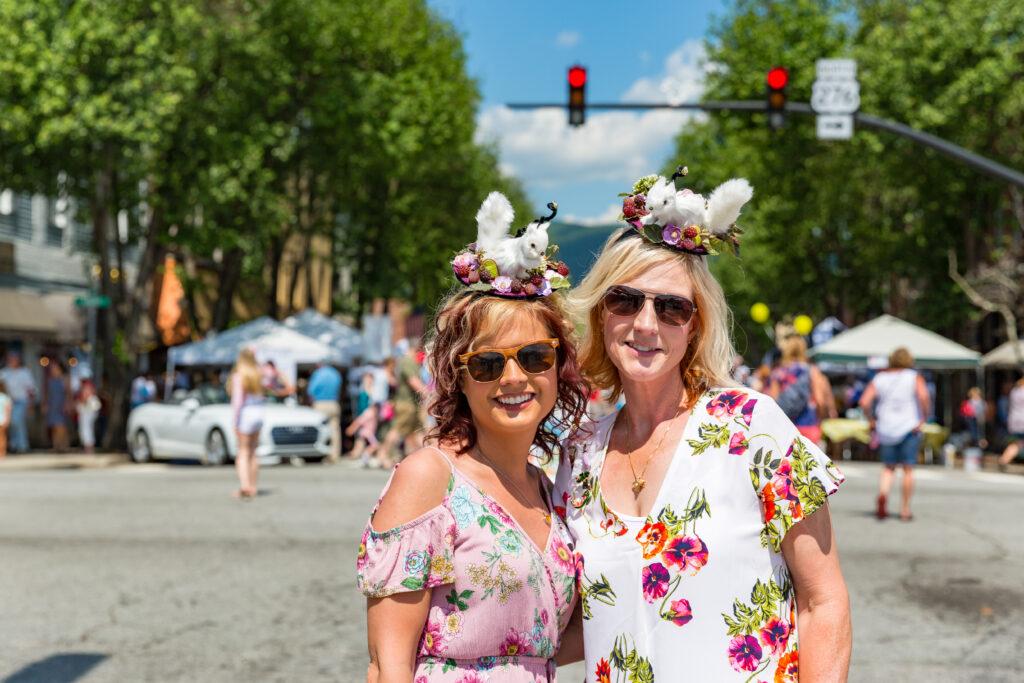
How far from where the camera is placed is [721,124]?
1495 inches

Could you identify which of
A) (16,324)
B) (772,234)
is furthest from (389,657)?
(772,234)

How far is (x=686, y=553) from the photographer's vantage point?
263cm

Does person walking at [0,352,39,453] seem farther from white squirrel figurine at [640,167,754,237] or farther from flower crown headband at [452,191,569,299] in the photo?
white squirrel figurine at [640,167,754,237]

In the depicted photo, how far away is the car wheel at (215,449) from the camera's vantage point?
810 inches

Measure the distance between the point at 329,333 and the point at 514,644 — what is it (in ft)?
85.5

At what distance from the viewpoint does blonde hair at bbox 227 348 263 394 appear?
13.8 metres

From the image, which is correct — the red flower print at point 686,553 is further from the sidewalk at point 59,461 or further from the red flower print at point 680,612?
the sidewalk at point 59,461

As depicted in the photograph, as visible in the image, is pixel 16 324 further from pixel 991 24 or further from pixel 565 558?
pixel 565 558

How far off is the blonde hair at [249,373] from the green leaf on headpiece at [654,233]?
11.4 meters

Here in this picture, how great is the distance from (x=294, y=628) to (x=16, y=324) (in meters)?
23.2

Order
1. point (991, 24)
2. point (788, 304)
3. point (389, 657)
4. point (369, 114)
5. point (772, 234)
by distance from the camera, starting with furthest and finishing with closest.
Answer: point (788, 304)
point (772, 234)
point (369, 114)
point (991, 24)
point (389, 657)

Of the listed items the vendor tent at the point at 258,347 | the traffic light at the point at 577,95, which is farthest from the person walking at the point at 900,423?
the vendor tent at the point at 258,347

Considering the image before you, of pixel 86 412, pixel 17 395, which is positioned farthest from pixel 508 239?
pixel 86 412

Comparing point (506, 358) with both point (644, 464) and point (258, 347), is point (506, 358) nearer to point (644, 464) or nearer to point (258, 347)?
point (644, 464)
